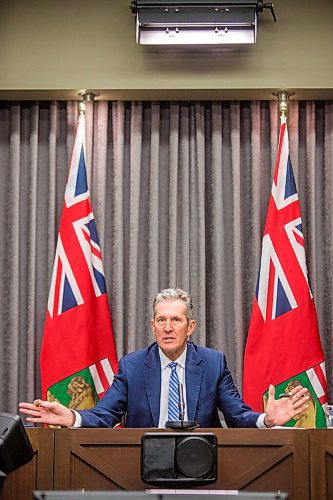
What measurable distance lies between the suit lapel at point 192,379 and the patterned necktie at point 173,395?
0.05 metres

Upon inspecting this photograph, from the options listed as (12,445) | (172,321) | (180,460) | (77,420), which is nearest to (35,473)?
(77,420)

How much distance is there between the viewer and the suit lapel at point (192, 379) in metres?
4.30

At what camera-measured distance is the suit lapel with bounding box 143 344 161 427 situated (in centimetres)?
427

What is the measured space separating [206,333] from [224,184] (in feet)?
3.03

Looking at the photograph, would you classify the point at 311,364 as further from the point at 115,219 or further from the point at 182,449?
the point at 182,449

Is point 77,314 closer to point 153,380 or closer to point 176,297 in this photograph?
point 176,297

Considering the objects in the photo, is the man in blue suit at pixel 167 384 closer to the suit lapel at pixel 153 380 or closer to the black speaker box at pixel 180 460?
the suit lapel at pixel 153 380

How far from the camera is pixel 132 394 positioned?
170 inches

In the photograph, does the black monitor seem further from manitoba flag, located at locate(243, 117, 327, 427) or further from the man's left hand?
manitoba flag, located at locate(243, 117, 327, 427)

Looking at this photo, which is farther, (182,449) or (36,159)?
(36,159)

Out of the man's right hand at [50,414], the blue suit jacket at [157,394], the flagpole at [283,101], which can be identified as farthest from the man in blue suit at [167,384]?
the flagpole at [283,101]

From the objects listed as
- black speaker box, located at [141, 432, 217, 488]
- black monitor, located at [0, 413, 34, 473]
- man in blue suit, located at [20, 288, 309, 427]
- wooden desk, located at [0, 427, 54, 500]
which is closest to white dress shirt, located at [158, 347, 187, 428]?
man in blue suit, located at [20, 288, 309, 427]

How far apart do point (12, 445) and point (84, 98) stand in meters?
2.96

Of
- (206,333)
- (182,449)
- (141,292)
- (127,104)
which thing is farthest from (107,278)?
(182,449)
